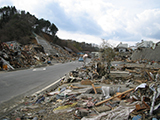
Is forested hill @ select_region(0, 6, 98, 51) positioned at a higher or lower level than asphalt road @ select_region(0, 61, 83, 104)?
higher

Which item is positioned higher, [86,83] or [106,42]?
[106,42]

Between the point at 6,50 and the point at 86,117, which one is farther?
the point at 6,50

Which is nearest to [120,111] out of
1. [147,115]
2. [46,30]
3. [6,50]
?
[147,115]

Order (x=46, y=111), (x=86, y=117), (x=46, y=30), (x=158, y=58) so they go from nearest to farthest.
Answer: (x=86, y=117) < (x=46, y=111) < (x=158, y=58) < (x=46, y=30)

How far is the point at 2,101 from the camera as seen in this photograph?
5.36 m

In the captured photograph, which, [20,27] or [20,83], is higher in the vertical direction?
[20,27]

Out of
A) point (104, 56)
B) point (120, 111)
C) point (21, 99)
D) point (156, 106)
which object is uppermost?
point (104, 56)

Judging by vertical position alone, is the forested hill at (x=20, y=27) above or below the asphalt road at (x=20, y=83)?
above

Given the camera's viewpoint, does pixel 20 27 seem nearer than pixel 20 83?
No

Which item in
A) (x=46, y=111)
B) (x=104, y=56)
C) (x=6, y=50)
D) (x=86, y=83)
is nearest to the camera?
(x=46, y=111)

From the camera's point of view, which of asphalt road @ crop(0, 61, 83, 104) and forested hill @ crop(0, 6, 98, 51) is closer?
asphalt road @ crop(0, 61, 83, 104)

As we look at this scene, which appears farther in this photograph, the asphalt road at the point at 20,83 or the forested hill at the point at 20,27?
the forested hill at the point at 20,27

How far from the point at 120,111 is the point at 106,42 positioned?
43.4 ft

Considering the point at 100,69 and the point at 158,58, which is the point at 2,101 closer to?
the point at 100,69
